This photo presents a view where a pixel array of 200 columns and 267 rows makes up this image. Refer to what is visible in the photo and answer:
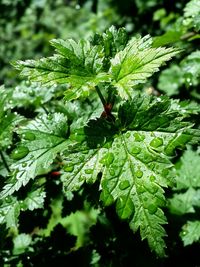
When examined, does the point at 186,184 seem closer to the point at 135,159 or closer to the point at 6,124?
the point at 135,159

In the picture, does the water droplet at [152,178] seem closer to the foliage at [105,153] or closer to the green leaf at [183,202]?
the foliage at [105,153]

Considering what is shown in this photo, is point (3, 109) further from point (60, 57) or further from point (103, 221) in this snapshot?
point (103, 221)

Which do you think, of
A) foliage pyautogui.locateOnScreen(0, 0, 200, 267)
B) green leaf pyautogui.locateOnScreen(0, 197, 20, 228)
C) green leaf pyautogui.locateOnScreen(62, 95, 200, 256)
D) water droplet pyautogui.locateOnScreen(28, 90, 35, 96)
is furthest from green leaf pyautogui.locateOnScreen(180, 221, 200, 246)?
water droplet pyautogui.locateOnScreen(28, 90, 35, 96)

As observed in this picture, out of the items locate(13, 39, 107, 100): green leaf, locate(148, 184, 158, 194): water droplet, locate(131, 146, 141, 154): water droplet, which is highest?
locate(13, 39, 107, 100): green leaf

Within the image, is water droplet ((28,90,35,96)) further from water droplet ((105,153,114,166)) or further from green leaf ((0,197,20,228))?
water droplet ((105,153,114,166))

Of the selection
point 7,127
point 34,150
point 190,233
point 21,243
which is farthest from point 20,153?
point 190,233

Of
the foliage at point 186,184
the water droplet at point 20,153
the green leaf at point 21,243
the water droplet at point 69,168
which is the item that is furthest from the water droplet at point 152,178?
the green leaf at point 21,243
